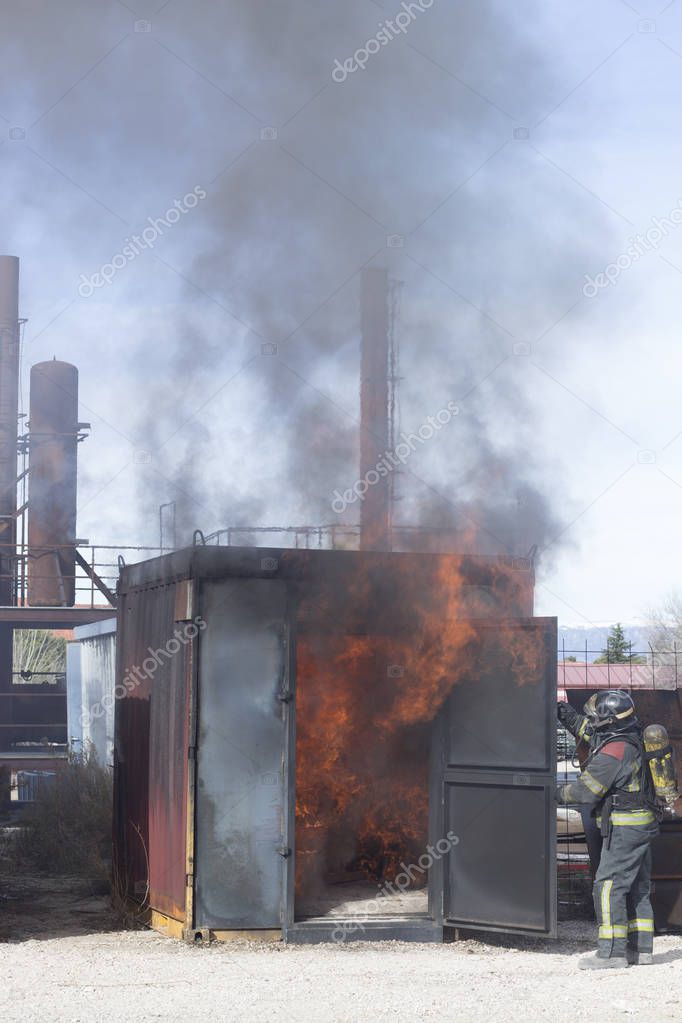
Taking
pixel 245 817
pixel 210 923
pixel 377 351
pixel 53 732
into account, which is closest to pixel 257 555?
pixel 245 817

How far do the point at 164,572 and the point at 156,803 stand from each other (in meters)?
1.89

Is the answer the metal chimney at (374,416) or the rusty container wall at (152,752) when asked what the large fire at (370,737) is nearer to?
the rusty container wall at (152,752)

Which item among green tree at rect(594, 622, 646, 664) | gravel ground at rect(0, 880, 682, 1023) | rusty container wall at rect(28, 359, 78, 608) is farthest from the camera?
green tree at rect(594, 622, 646, 664)

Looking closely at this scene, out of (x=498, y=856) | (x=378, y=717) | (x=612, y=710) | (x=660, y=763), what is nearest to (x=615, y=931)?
(x=498, y=856)

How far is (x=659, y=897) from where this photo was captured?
→ 30.7ft

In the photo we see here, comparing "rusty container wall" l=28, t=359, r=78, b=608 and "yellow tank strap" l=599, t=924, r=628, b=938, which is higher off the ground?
"rusty container wall" l=28, t=359, r=78, b=608

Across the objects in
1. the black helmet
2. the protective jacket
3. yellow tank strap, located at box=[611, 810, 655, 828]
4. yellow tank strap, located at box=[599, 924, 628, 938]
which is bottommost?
yellow tank strap, located at box=[599, 924, 628, 938]

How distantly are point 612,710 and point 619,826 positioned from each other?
0.80m

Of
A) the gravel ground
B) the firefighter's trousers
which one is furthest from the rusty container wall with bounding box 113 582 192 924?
the firefighter's trousers

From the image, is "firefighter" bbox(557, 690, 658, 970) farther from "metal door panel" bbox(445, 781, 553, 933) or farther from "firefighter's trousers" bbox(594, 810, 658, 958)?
"metal door panel" bbox(445, 781, 553, 933)

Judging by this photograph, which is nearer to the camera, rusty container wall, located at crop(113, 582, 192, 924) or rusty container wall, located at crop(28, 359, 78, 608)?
rusty container wall, located at crop(113, 582, 192, 924)

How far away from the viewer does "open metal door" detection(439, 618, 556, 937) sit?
8938mm

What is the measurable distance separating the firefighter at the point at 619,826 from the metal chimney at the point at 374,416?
970 centimetres

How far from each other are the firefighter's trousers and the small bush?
5.14 m
